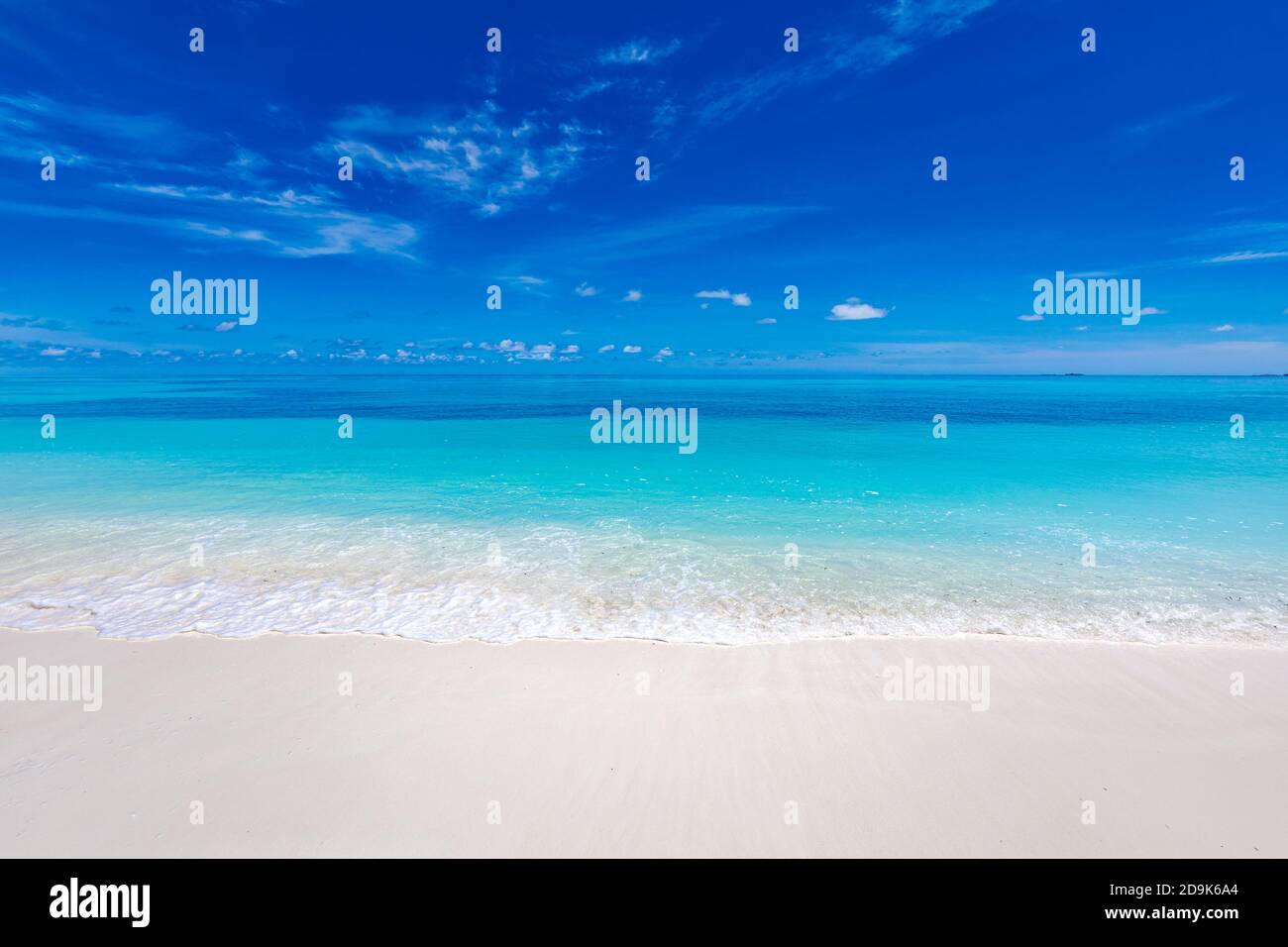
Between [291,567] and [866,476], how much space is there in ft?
56.9

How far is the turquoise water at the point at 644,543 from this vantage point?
795 centimetres

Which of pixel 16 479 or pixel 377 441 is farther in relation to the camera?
pixel 377 441

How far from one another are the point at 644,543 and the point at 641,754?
6459 millimetres

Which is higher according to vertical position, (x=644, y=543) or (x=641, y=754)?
(x=644, y=543)

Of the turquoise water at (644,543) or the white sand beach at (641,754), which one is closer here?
the white sand beach at (641,754)

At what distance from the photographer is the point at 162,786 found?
4703 millimetres

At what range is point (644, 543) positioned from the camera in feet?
37.8

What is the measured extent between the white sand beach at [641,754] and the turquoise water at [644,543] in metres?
0.85

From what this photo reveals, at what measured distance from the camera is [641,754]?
5.16 meters

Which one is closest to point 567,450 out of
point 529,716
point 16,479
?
point 16,479

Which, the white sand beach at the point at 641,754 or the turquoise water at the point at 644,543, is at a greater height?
the turquoise water at the point at 644,543

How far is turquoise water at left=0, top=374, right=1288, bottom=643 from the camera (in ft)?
26.1

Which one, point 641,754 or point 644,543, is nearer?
point 641,754
